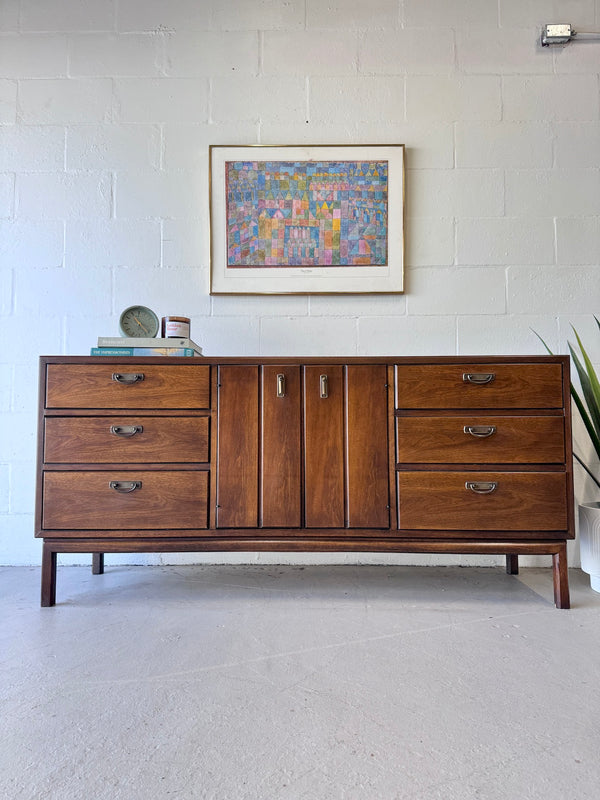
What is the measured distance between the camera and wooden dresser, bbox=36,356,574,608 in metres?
Answer: 1.53

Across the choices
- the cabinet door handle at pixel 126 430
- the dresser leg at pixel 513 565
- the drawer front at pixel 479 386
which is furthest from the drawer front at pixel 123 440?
the dresser leg at pixel 513 565

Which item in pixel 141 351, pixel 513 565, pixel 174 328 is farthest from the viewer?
pixel 513 565

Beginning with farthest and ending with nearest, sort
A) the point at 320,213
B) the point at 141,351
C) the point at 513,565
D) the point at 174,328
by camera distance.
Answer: the point at 320,213 < the point at 513,565 < the point at 174,328 < the point at 141,351

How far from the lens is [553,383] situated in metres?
1.54

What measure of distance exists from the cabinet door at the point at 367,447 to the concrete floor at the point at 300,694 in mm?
319

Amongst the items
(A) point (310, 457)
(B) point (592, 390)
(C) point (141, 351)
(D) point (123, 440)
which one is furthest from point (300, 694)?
(B) point (592, 390)

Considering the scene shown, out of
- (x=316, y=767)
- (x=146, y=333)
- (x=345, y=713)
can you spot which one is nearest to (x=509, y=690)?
(x=345, y=713)

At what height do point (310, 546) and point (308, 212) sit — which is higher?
point (308, 212)

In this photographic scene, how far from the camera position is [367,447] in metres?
1.56

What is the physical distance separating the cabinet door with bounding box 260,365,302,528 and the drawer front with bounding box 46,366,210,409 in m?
0.22

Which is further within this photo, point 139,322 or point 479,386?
point 139,322

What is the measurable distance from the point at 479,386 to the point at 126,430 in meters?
1.18

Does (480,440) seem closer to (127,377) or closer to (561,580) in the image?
(561,580)

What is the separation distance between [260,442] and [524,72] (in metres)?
2.05
